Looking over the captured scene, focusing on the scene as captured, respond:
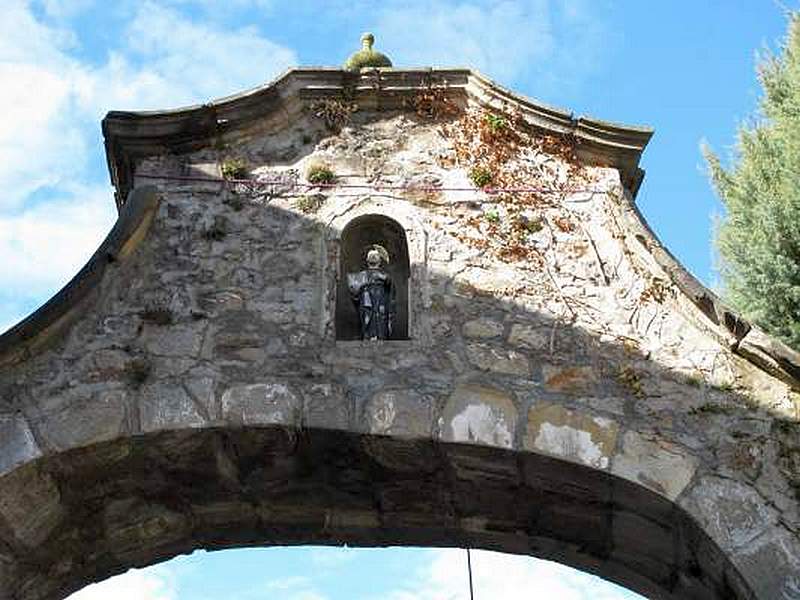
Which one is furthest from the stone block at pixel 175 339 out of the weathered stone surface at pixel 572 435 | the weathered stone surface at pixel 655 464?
the weathered stone surface at pixel 655 464

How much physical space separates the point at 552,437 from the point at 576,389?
316 mm

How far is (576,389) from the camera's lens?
7.14 meters

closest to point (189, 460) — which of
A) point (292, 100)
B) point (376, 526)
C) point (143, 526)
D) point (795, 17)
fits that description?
point (143, 526)

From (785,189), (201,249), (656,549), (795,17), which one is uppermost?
(795,17)

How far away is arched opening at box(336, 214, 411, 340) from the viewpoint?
25.3 feet

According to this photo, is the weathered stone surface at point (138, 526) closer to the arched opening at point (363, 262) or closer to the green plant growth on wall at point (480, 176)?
the arched opening at point (363, 262)

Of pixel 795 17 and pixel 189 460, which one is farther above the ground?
pixel 795 17

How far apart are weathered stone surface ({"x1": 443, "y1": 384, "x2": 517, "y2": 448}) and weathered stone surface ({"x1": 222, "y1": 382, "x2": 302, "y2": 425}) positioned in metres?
0.78

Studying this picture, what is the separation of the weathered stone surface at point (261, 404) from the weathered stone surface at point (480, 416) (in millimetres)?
777

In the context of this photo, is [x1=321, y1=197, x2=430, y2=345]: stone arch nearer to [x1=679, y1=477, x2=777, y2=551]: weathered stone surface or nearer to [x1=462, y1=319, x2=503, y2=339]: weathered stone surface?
[x1=462, y1=319, x2=503, y2=339]: weathered stone surface

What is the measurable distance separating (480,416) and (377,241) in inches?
59.0

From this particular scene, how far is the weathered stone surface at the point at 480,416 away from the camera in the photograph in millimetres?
6980

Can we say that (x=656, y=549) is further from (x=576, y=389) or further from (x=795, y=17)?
(x=795, y=17)

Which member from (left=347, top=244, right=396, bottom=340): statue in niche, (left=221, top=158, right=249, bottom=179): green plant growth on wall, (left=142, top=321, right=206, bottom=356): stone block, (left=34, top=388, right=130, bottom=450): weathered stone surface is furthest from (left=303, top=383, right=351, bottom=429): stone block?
(left=221, top=158, right=249, bottom=179): green plant growth on wall
